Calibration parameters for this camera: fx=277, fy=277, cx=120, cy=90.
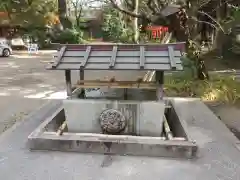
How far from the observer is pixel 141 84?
504cm

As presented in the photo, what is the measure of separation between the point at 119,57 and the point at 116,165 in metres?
1.77

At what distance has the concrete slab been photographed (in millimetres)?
3896

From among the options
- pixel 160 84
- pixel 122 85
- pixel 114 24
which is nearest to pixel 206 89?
pixel 160 84

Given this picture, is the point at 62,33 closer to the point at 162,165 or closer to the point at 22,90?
the point at 22,90

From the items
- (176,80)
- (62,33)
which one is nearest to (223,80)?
(176,80)

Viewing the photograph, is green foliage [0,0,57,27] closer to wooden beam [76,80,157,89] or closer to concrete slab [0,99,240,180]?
wooden beam [76,80,157,89]

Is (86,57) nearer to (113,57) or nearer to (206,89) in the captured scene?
(113,57)

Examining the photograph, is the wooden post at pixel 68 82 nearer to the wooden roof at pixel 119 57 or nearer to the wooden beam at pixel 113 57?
Answer: the wooden roof at pixel 119 57

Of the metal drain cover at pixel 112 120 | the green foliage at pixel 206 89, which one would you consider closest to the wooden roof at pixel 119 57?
the metal drain cover at pixel 112 120

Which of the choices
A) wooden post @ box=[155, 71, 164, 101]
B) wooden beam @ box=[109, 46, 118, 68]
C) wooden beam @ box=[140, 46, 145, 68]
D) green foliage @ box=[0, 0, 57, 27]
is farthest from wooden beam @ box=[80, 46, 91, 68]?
green foliage @ box=[0, 0, 57, 27]

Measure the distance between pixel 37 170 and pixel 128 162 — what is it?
135 cm

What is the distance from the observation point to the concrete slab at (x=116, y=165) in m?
3.90

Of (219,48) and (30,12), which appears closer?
(219,48)

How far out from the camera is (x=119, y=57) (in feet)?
15.4
